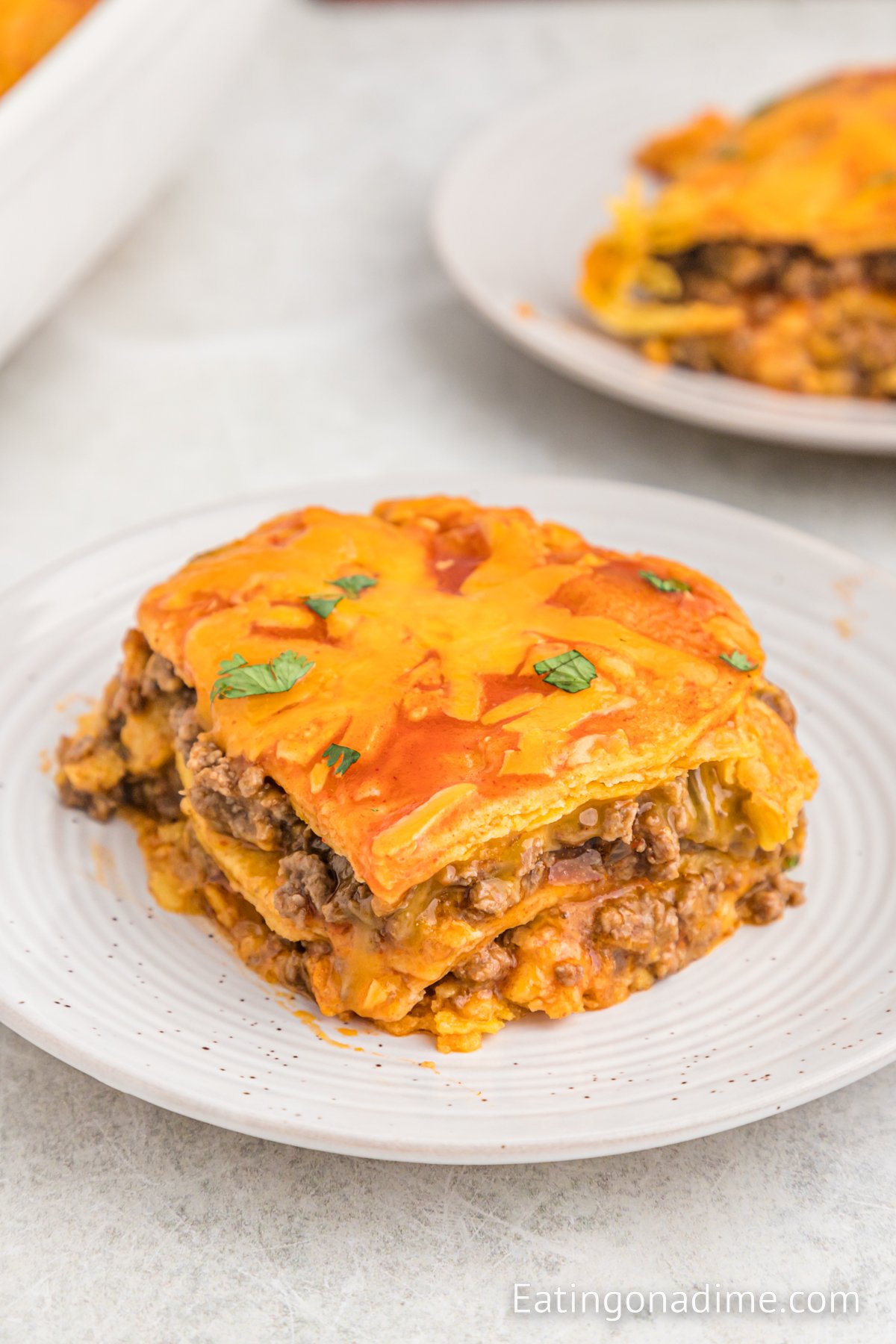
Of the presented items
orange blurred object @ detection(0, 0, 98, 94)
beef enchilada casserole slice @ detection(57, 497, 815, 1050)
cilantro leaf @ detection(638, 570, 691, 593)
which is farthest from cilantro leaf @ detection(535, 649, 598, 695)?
orange blurred object @ detection(0, 0, 98, 94)

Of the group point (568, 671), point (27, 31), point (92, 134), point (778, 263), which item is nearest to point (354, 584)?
point (568, 671)

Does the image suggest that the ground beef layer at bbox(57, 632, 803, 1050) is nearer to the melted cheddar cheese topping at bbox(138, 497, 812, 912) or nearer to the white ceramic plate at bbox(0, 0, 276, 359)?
the melted cheddar cheese topping at bbox(138, 497, 812, 912)

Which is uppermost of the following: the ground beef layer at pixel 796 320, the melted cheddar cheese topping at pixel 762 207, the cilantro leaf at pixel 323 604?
the cilantro leaf at pixel 323 604

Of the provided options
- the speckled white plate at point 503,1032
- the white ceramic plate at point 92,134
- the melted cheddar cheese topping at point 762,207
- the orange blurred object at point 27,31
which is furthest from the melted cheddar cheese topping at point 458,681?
the orange blurred object at point 27,31

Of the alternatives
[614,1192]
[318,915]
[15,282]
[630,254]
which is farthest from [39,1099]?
[630,254]

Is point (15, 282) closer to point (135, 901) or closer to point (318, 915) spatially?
point (135, 901)

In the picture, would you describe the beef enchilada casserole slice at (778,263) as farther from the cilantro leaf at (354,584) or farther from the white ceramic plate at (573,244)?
the cilantro leaf at (354,584)

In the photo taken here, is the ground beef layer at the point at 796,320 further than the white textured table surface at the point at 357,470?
Yes

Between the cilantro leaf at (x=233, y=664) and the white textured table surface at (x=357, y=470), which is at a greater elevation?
the cilantro leaf at (x=233, y=664)
